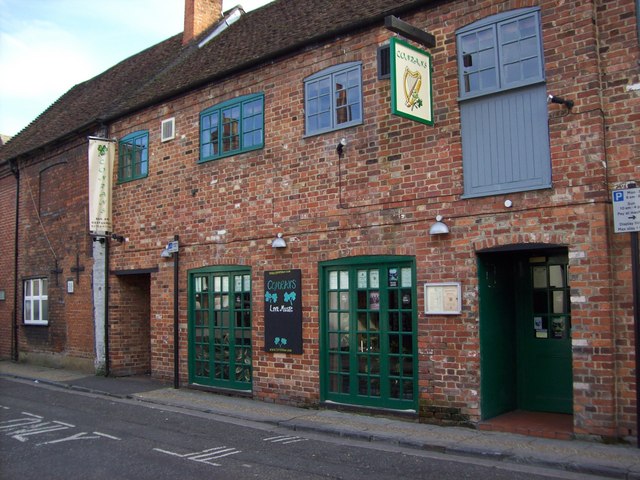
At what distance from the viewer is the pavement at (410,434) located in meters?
6.88

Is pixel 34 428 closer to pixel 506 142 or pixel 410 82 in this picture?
pixel 410 82

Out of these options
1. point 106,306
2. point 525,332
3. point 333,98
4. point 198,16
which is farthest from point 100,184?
point 525,332

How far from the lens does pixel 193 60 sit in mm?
15664

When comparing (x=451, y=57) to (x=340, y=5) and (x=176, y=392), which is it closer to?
(x=340, y=5)

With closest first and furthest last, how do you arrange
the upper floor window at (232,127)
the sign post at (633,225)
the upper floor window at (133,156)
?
the sign post at (633,225), the upper floor window at (232,127), the upper floor window at (133,156)

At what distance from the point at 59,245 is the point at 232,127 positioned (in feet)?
24.2

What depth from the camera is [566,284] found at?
8859mm

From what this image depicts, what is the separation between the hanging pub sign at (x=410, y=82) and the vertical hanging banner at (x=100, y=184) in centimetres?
871

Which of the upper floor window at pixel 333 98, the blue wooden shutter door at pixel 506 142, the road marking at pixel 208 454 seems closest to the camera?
the road marking at pixel 208 454

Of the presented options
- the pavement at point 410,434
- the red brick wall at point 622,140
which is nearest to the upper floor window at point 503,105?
the red brick wall at point 622,140

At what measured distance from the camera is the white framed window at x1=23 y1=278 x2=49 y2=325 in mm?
17688

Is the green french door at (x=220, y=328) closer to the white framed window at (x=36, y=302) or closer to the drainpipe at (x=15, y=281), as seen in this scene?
the white framed window at (x=36, y=302)

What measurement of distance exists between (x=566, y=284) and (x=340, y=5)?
6645 millimetres

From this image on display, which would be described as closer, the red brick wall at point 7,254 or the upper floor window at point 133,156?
the upper floor window at point 133,156
